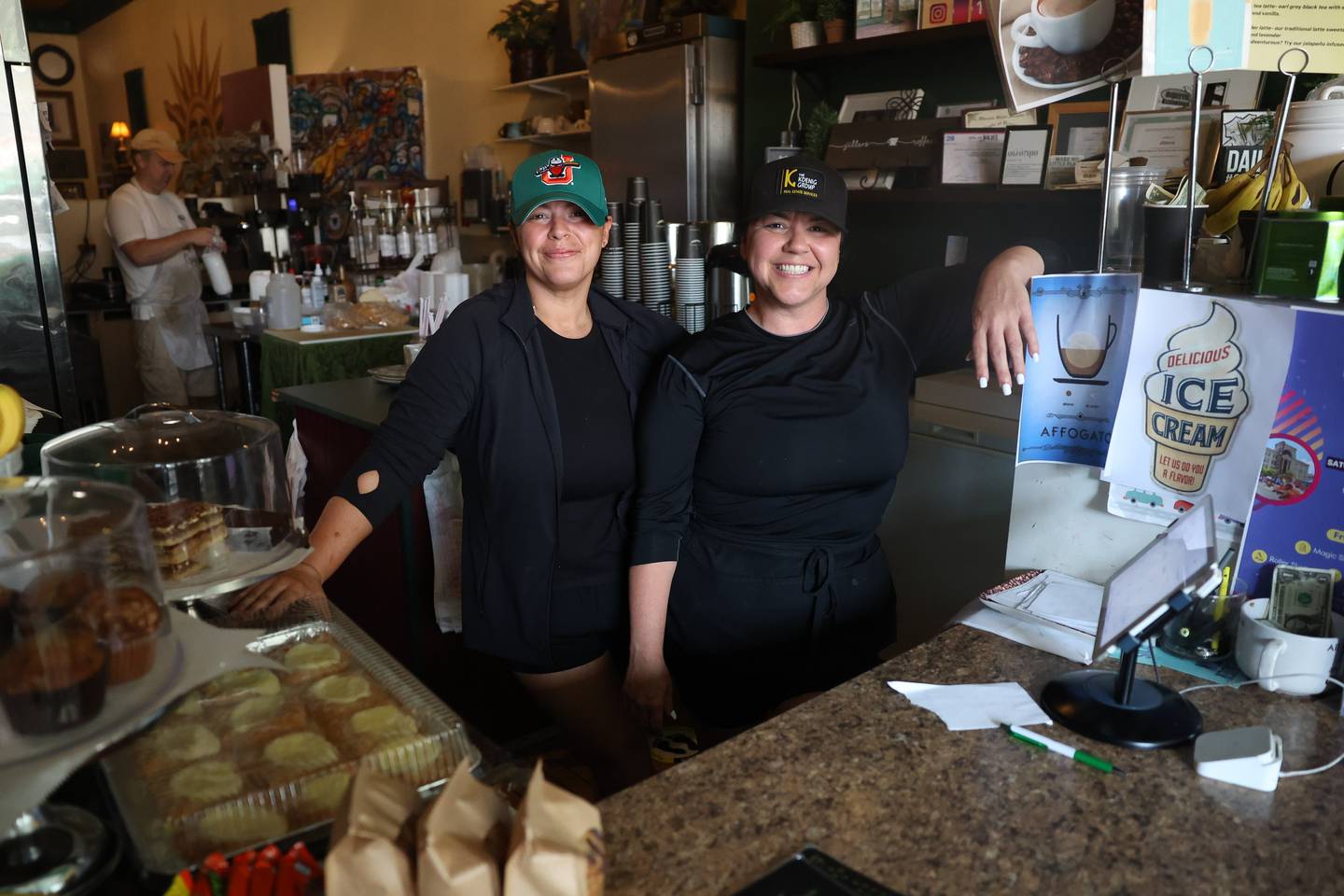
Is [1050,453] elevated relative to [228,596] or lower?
elevated

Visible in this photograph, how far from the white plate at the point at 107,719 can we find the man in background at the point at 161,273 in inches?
208

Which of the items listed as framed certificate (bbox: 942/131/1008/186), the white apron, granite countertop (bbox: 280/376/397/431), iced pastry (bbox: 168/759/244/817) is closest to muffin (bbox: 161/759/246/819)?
iced pastry (bbox: 168/759/244/817)

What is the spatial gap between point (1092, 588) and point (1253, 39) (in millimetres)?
777

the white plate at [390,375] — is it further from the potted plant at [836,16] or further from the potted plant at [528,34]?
the potted plant at [528,34]

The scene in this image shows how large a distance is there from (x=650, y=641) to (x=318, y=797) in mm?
1015

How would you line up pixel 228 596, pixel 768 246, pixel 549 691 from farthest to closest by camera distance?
pixel 549 691, pixel 768 246, pixel 228 596

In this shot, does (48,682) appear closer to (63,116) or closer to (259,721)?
(259,721)

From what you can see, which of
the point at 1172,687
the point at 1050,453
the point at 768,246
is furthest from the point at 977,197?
the point at 1172,687

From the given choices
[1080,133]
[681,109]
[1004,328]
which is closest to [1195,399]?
[1004,328]

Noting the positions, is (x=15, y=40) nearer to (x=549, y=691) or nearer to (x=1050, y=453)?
(x=549, y=691)

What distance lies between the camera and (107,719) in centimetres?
87

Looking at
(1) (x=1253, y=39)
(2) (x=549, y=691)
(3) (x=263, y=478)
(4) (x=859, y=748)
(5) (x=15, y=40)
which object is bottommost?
(2) (x=549, y=691)

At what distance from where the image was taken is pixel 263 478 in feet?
4.86

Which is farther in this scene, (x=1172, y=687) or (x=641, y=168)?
(x=641, y=168)
